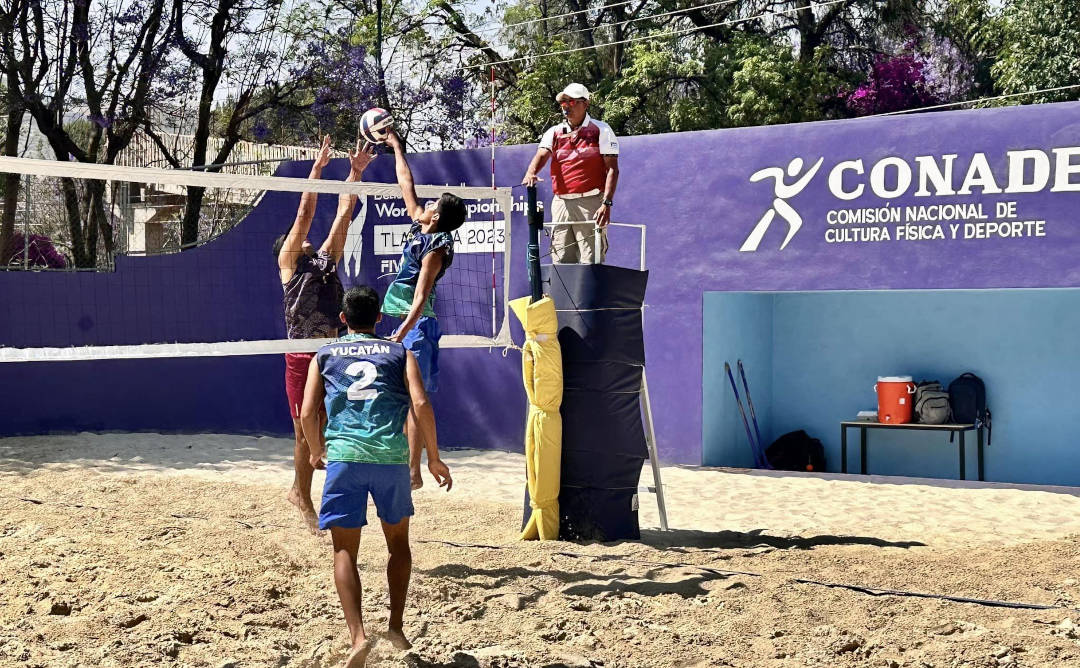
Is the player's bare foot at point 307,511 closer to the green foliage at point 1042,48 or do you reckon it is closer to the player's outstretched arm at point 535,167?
the player's outstretched arm at point 535,167

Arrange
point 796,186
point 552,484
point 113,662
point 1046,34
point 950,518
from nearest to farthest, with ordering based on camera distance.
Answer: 1. point 113,662
2. point 552,484
3. point 950,518
4. point 796,186
5. point 1046,34

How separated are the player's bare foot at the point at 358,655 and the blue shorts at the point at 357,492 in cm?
44

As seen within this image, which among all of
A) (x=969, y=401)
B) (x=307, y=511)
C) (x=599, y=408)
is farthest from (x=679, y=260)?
(x=307, y=511)

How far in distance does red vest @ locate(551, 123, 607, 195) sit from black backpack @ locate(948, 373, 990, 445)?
4.92 m

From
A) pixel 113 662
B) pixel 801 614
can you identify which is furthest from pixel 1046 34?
pixel 113 662

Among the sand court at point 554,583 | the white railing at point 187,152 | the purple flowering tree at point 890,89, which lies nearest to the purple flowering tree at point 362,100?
the white railing at point 187,152

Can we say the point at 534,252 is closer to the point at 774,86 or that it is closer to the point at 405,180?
the point at 405,180

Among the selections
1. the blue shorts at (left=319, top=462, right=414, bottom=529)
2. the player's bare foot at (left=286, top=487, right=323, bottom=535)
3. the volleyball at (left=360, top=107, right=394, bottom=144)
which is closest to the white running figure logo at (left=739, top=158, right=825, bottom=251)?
the volleyball at (left=360, top=107, right=394, bottom=144)

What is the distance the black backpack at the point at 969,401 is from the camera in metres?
10.9

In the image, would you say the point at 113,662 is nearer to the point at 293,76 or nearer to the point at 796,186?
the point at 796,186

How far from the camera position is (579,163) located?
7840mm

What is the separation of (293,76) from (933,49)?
1106 centimetres

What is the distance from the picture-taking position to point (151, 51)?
17594mm

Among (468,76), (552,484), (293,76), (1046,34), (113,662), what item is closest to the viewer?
(113,662)
